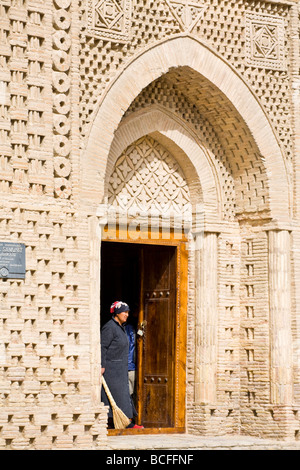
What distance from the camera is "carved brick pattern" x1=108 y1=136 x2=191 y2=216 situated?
10.7m

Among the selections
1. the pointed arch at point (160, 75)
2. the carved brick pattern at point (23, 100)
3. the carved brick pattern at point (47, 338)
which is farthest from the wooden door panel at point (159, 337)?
the carved brick pattern at point (23, 100)

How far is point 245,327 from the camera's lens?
11148 millimetres

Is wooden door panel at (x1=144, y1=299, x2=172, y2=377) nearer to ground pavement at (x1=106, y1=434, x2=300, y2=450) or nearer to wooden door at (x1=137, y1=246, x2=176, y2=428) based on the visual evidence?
wooden door at (x1=137, y1=246, x2=176, y2=428)

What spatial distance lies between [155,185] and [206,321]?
149 centimetres

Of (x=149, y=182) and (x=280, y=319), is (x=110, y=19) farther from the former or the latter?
(x=280, y=319)

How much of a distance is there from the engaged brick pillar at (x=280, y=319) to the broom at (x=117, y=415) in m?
1.53

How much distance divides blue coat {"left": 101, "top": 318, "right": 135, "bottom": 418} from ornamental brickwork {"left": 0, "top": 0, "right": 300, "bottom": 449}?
2.40 feet

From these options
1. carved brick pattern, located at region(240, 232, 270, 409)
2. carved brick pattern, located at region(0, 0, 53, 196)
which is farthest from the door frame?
carved brick pattern, located at region(0, 0, 53, 196)

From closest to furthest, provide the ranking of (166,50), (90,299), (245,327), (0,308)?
(0,308) → (90,299) → (166,50) → (245,327)

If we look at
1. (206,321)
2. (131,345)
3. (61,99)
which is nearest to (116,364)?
(131,345)

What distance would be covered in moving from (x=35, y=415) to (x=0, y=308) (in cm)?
97

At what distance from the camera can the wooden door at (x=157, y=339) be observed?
11.0 m

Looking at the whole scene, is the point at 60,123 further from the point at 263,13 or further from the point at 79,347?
the point at 263,13

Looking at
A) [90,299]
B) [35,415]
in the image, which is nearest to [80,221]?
[90,299]
